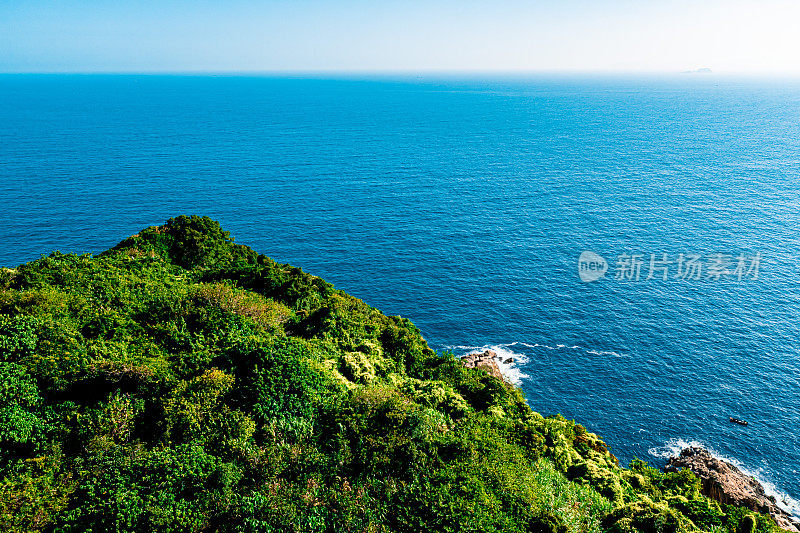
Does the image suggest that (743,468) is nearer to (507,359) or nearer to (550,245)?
(507,359)

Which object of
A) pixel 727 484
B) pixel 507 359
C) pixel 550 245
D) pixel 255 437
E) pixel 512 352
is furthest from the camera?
pixel 550 245

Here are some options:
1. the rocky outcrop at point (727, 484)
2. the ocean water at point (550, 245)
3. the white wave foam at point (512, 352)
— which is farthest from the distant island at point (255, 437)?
the ocean water at point (550, 245)

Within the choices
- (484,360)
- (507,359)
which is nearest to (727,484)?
(507,359)

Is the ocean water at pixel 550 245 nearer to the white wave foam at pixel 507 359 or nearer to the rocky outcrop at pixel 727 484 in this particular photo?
the white wave foam at pixel 507 359

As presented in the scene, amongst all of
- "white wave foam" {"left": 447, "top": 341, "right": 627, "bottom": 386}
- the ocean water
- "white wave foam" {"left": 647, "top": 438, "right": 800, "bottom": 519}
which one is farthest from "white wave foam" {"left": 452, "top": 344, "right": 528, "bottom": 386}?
"white wave foam" {"left": 647, "top": 438, "right": 800, "bottom": 519}

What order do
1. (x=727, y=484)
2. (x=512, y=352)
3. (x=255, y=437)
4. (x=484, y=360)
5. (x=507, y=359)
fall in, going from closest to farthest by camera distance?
(x=255, y=437) < (x=727, y=484) < (x=484, y=360) < (x=507, y=359) < (x=512, y=352)

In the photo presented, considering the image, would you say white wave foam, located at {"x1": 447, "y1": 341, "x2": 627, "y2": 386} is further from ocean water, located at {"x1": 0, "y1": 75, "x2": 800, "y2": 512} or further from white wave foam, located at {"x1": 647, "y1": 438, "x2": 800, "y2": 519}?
white wave foam, located at {"x1": 647, "y1": 438, "x2": 800, "y2": 519}
